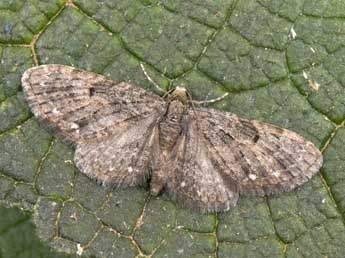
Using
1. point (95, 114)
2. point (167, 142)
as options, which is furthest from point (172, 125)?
point (95, 114)

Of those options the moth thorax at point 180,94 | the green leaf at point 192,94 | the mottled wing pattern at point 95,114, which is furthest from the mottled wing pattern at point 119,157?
the moth thorax at point 180,94

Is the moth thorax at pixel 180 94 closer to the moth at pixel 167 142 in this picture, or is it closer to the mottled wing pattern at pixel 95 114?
the moth at pixel 167 142

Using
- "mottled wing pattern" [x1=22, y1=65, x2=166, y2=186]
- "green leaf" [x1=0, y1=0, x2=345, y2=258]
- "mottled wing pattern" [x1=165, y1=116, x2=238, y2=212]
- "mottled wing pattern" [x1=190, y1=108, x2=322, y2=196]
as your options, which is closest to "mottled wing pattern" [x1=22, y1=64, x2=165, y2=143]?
"mottled wing pattern" [x1=22, y1=65, x2=166, y2=186]

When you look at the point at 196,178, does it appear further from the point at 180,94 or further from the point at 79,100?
the point at 79,100

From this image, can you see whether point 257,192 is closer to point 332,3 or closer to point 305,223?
point 305,223

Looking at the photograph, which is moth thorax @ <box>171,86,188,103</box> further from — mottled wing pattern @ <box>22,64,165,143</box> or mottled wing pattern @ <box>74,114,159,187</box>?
mottled wing pattern @ <box>74,114,159,187</box>

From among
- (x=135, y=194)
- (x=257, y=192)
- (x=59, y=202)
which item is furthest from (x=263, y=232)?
(x=59, y=202)
